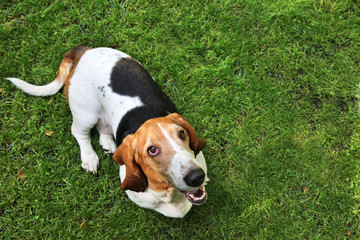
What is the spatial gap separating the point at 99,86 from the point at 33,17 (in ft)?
7.21

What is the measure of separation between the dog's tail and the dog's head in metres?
1.68

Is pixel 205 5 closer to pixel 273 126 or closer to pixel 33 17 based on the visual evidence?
pixel 273 126

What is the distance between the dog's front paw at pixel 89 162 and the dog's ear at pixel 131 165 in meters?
1.37

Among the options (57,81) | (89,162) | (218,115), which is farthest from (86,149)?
(218,115)

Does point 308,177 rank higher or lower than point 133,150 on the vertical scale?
lower

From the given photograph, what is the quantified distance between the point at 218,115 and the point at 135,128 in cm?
162

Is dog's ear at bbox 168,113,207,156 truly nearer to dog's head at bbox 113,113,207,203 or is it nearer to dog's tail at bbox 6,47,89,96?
dog's head at bbox 113,113,207,203

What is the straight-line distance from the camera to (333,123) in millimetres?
4723

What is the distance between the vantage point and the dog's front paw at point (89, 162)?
4328 mm

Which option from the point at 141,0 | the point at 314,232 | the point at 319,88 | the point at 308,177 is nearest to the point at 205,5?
the point at 141,0

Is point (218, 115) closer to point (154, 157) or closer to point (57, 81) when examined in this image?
point (154, 157)

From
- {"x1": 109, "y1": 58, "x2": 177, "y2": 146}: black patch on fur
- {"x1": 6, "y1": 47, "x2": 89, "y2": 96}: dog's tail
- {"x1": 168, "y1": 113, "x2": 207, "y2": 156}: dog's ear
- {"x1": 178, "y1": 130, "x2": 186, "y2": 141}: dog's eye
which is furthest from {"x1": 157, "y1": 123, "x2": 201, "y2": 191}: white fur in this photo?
{"x1": 6, "y1": 47, "x2": 89, "y2": 96}: dog's tail

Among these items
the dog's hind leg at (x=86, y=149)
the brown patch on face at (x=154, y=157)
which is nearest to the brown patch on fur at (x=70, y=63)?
the dog's hind leg at (x=86, y=149)

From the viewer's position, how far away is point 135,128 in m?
3.50
